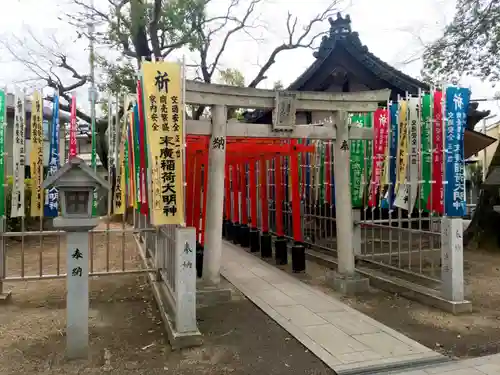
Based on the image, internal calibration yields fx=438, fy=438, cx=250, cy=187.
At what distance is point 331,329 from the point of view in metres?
6.05

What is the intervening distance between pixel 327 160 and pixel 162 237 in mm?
4683

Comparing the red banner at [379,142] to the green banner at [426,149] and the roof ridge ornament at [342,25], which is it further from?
the roof ridge ornament at [342,25]

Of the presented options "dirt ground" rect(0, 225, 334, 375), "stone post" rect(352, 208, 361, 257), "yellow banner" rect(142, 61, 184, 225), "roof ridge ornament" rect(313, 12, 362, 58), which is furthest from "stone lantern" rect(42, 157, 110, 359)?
"roof ridge ornament" rect(313, 12, 362, 58)

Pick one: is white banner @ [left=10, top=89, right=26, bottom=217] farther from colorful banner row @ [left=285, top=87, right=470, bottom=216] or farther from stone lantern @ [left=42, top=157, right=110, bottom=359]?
colorful banner row @ [left=285, top=87, right=470, bottom=216]

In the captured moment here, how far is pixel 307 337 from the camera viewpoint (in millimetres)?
5719

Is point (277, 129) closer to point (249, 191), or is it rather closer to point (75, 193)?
point (75, 193)

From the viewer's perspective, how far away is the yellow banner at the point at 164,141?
5.48 m

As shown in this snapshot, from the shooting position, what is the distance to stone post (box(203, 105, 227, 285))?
7.18 metres

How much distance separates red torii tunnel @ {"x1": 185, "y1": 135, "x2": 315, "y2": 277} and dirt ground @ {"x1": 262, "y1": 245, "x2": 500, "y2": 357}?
1.80m

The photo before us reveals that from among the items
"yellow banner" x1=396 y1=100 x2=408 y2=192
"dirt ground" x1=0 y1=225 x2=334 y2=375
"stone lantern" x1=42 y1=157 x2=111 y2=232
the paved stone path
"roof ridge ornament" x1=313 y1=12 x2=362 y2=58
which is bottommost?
the paved stone path

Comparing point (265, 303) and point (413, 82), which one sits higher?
A: point (413, 82)

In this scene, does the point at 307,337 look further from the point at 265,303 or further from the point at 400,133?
the point at 400,133

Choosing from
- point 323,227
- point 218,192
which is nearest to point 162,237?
point 218,192

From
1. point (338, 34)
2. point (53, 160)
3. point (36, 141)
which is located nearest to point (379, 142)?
point (53, 160)
